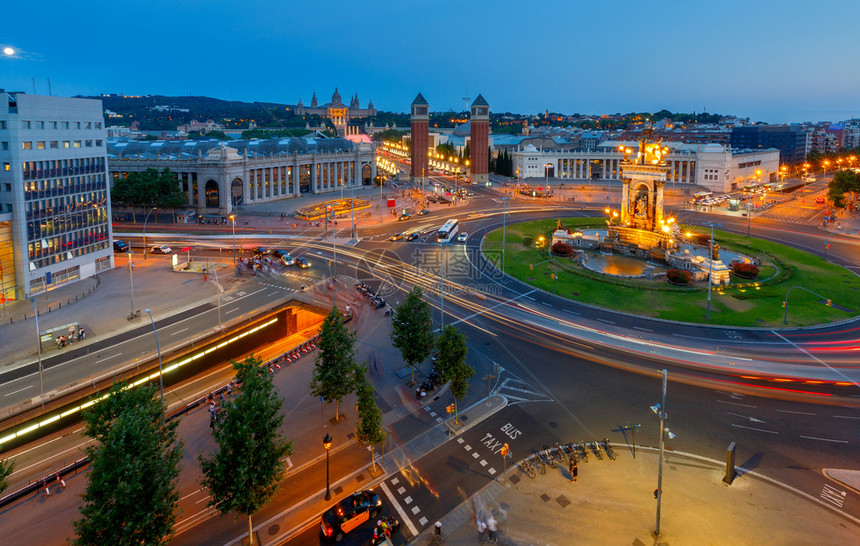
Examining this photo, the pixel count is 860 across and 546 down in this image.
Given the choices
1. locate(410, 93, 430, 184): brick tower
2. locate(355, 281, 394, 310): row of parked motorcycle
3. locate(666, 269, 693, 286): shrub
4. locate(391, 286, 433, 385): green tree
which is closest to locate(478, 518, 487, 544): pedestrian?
locate(391, 286, 433, 385): green tree

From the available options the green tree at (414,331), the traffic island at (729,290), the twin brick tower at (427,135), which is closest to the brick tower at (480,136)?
the twin brick tower at (427,135)

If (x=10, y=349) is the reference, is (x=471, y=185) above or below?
above

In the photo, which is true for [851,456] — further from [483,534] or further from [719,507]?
[483,534]

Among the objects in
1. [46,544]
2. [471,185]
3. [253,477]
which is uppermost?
[471,185]

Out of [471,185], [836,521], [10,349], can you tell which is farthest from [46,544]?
[471,185]

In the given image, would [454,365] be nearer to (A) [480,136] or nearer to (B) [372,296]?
(B) [372,296]
